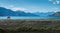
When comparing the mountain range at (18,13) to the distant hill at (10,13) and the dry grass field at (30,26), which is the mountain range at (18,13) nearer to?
the distant hill at (10,13)

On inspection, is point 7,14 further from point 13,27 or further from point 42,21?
point 42,21

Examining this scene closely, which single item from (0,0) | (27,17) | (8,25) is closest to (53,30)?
(27,17)

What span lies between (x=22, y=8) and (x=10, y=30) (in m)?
1.06

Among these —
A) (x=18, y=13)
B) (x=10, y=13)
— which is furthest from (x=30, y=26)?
(x=10, y=13)

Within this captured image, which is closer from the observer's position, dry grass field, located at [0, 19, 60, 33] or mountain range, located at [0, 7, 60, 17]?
mountain range, located at [0, 7, 60, 17]

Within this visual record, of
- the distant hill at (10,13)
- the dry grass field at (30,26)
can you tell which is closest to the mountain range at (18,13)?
the distant hill at (10,13)

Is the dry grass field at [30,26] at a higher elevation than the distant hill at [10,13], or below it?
below

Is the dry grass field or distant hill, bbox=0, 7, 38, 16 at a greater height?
distant hill, bbox=0, 7, 38, 16

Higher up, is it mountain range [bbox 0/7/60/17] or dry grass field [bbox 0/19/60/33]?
mountain range [bbox 0/7/60/17]

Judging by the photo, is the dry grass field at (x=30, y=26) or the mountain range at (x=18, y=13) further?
the dry grass field at (x=30, y=26)

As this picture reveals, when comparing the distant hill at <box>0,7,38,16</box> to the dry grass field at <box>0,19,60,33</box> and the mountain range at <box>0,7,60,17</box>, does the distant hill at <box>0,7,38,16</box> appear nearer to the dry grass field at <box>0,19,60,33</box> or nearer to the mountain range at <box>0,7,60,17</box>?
the mountain range at <box>0,7,60,17</box>

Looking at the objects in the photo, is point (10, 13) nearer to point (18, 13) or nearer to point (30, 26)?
point (18, 13)

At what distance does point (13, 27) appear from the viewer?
10016mm

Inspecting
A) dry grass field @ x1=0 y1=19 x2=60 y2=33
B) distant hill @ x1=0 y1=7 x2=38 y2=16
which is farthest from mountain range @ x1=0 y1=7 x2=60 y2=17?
dry grass field @ x1=0 y1=19 x2=60 y2=33
